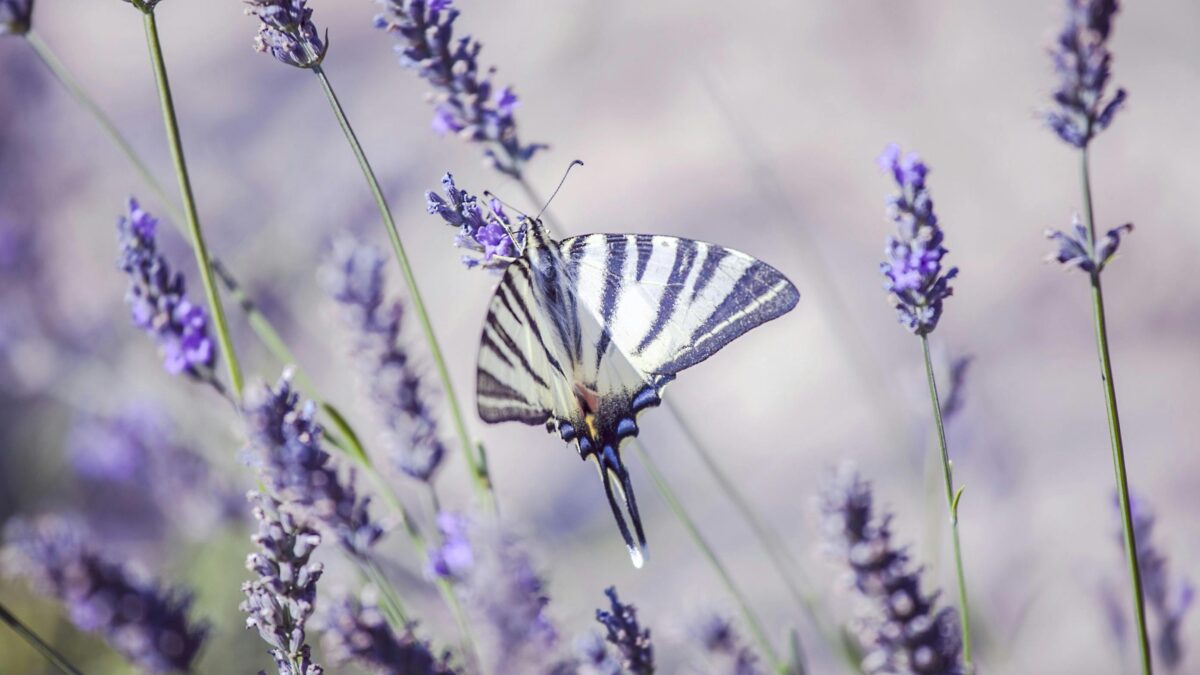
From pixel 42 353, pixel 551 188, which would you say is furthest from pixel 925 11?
pixel 42 353

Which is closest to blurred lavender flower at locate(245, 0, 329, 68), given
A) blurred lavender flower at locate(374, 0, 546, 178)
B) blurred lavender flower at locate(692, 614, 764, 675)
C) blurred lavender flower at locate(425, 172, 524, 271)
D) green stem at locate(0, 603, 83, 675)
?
blurred lavender flower at locate(374, 0, 546, 178)

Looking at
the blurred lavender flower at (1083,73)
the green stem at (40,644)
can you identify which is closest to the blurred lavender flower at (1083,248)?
the blurred lavender flower at (1083,73)

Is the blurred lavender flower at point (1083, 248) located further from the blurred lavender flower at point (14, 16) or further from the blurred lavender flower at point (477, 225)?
the blurred lavender flower at point (14, 16)

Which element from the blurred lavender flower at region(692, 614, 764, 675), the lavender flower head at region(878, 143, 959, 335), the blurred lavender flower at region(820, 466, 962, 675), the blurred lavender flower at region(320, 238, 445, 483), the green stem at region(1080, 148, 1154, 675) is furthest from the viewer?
the blurred lavender flower at region(692, 614, 764, 675)

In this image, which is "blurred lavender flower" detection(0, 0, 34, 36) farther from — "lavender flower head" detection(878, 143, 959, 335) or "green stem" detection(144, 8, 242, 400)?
"lavender flower head" detection(878, 143, 959, 335)

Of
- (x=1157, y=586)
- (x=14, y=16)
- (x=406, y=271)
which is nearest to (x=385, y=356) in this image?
(x=406, y=271)

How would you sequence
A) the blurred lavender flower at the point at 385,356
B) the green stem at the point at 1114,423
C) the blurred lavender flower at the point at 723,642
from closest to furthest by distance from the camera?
the green stem at the point at 1114,423
the blurred lavender flower at the point at 385,356
the blurred lavender flower at the point at 723,642

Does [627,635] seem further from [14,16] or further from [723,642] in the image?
[14,16]
